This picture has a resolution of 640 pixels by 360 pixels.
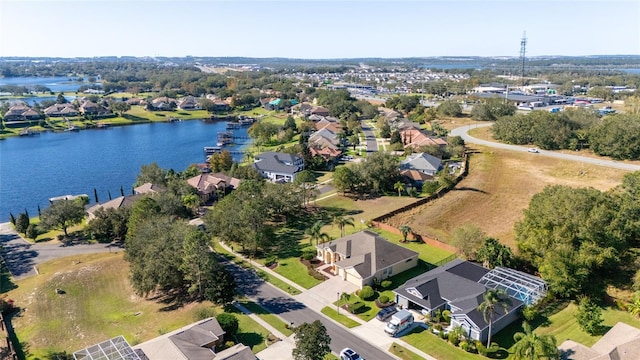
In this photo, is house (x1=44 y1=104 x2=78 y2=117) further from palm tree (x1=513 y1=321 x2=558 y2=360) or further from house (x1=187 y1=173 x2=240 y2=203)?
palm tree (x1=513 y1=321 x2=558 y2=360)

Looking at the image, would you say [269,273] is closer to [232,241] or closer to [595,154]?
[232,241]

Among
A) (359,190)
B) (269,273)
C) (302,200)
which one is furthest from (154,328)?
(359,190)

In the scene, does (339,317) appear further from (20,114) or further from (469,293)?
(20,114)

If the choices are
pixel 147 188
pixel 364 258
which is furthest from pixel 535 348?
pixel 147 188

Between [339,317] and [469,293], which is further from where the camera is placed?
[339,317]

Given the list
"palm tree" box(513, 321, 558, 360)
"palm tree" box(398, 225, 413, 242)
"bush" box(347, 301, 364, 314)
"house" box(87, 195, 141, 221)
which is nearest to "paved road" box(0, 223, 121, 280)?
"house" box(87, 195, 141, 221)
